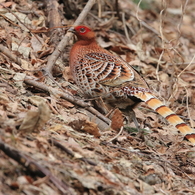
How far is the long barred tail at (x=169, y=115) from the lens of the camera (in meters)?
5.35

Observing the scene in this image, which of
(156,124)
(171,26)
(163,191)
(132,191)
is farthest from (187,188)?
(171,26)

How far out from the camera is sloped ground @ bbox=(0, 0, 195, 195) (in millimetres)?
3645

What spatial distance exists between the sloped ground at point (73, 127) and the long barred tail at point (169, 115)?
0.27 meters

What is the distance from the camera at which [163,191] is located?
436 centimetres

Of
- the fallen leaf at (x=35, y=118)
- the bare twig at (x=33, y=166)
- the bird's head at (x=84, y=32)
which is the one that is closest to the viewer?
the bare twig at (x=33, y=166)

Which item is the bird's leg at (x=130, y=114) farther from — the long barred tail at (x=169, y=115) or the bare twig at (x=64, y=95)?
the bare twig at (x=64, y=95)

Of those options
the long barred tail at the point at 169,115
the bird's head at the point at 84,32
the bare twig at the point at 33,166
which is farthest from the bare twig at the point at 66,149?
the bird's head at the point at 84,32

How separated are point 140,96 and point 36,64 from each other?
6.02 feet

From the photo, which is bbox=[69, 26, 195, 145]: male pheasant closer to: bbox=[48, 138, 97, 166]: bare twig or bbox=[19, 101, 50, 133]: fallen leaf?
bbox=[48, 138, 97, 166]: bare twig

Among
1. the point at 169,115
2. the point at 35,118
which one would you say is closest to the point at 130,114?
the point at 169,115

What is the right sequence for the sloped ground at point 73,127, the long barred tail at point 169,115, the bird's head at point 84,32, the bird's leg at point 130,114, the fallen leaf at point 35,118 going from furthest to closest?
the bird's head at point 84,32
the bird's leg at point 130,114
the long barred tail at point 169,115
the fallen leaf at point 35,118
the sloped ground at point 73,127

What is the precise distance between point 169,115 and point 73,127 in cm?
136

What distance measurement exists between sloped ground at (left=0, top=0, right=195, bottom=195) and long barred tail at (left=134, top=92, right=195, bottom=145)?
0.87 ft

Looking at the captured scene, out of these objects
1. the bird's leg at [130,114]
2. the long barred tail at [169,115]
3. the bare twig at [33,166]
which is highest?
the bare twig at [33,166]
